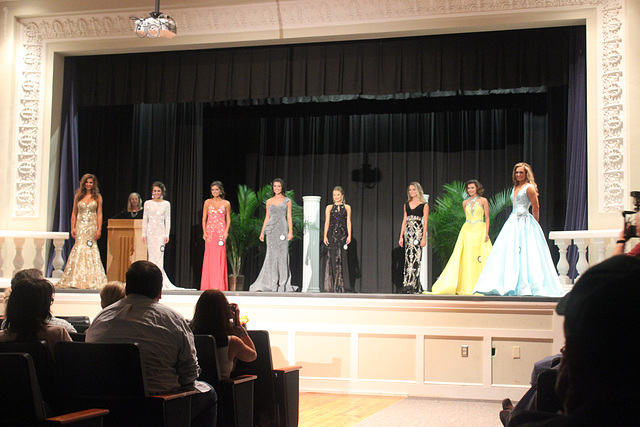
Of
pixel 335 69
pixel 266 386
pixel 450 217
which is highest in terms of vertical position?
pixel 335 69


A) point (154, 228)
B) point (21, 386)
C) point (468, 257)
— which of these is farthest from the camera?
point (154, 228)

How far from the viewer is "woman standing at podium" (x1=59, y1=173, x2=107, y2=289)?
26.8 ft

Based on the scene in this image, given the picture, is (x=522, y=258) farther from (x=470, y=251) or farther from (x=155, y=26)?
(x=155, y=26)

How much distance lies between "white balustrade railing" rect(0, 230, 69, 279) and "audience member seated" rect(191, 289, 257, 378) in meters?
5.05

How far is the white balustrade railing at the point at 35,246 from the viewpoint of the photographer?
7879 mm

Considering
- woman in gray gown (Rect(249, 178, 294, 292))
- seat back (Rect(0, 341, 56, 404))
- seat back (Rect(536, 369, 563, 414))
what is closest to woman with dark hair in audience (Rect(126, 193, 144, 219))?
woman in gray gown (Rect(249, 178, 294, 292))

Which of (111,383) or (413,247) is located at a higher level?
(413,247)

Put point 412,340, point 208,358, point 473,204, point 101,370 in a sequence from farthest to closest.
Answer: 1. point 473,204
2. point 412,340
3. point 208,358
4. point 101,370

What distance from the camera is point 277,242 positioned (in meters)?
8.61

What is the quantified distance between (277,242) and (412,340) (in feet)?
8.70

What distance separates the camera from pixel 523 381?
6.22 meters

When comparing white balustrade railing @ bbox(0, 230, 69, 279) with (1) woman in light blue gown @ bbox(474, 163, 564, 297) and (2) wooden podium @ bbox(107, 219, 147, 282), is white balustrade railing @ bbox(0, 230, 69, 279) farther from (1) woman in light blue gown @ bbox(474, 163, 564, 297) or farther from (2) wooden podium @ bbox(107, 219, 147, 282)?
(1) woman in light blue gown @ bbox(474, 163, 564, 297)

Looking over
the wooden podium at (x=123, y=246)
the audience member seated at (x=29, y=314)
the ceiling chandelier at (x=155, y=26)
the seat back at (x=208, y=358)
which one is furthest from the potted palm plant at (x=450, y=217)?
the audience member seated at (x=29, y=314)

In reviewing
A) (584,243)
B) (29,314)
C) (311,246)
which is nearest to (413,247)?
(311,246)
